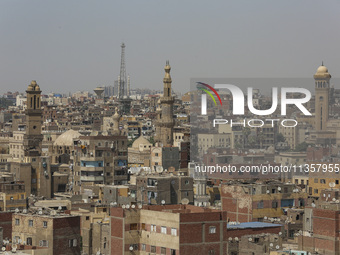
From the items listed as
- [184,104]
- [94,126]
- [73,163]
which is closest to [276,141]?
[73,163]

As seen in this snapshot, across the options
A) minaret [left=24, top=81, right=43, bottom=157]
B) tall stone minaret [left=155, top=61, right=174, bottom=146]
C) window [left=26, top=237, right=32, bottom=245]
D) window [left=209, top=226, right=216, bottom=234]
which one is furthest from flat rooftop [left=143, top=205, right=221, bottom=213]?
tall stone minaret [left=155, top=61, right=174, bottom=146]

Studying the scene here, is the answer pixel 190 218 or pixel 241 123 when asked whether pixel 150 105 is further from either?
pixel 190 218

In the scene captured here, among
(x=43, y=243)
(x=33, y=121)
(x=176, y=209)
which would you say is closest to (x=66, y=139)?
(x=33, y=121)

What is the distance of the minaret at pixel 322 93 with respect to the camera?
239 feet

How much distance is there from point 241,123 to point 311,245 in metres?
39.7

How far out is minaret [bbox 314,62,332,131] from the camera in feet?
239

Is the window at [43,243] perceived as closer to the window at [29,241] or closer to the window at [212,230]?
the window at [29,241]

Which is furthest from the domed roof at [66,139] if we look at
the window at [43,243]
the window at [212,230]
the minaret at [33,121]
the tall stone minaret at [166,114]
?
the window at [212,230]

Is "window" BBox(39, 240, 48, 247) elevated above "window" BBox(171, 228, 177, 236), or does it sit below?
below

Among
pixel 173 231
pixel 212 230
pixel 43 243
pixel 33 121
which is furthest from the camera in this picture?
pixel 33 121

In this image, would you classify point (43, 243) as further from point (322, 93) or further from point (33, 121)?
point (322, 93)

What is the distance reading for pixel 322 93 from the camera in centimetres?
7394

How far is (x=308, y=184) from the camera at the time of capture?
44.8 m

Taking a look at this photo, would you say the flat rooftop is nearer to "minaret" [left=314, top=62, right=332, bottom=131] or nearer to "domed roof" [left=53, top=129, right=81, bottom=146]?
"domed roof" [left=53, top=129, right=81, bottom=146]
